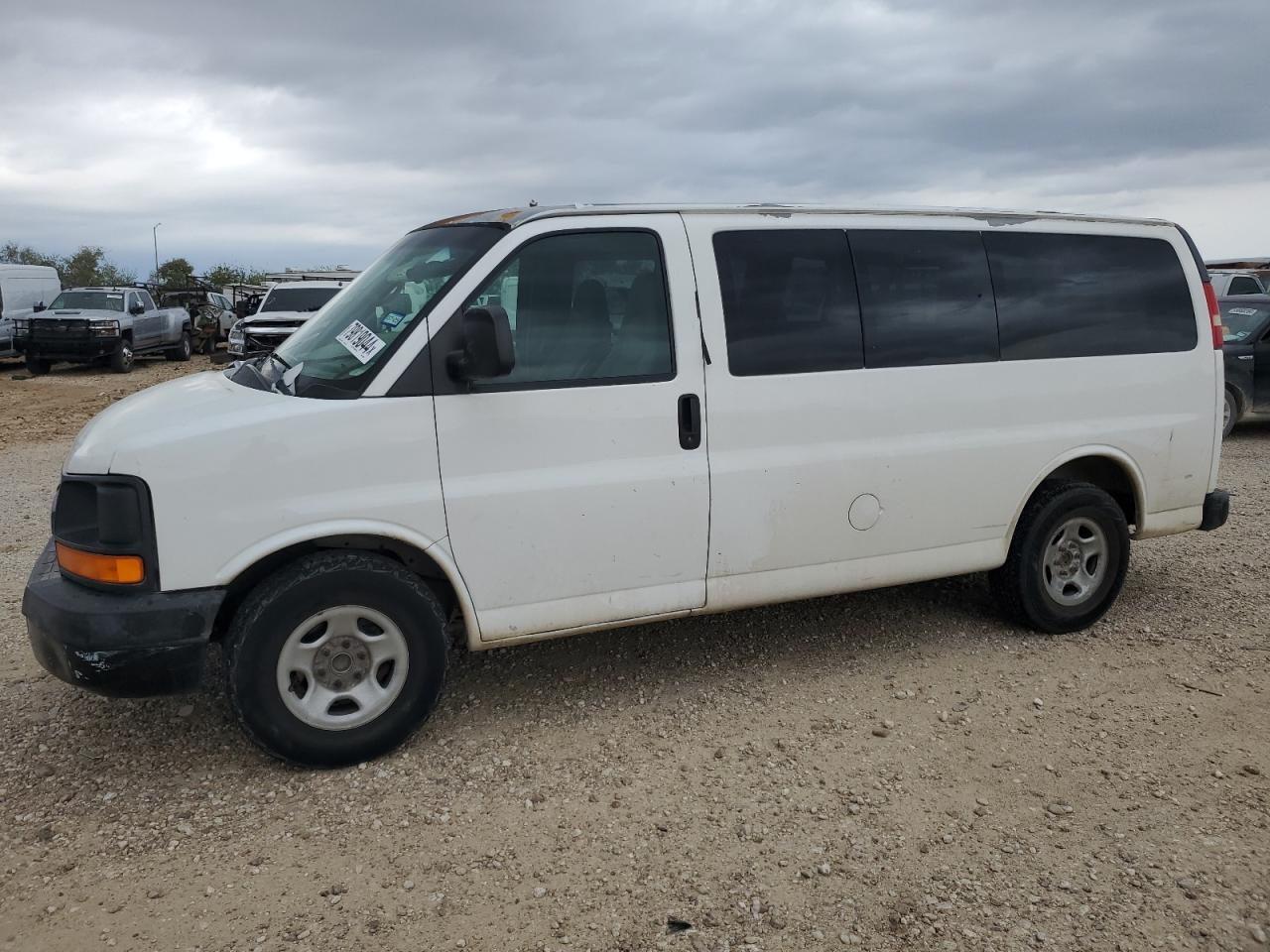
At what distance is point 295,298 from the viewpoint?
17.7 meters

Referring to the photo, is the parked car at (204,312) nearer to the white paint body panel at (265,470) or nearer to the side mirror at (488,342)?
the white paint body panel at (265,470)

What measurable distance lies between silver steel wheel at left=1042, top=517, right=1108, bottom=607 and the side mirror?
3098 millimetres

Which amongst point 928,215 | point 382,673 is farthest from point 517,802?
point 928,215

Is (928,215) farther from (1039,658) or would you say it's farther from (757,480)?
(1039,658)

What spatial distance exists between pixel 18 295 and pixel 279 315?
27.7ft

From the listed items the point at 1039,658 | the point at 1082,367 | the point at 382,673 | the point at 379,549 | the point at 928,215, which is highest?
the point at 928,215

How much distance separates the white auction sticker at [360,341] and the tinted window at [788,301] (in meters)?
1.42

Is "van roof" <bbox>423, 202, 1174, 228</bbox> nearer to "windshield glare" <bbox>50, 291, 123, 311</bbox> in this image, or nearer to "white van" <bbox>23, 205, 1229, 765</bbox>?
"white van" <bbox>23, 205, 1229, 765</bbox>

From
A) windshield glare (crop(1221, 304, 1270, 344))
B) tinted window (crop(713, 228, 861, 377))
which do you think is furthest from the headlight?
windshield glare (crop(1221, 304, 1270, 344))

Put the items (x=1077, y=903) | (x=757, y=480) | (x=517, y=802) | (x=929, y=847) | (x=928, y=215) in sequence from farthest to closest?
(x=928, y=215) < (x=757, y=480) < (x=517, y=802) < (x=929, y=847) < (x=1077, y=903)

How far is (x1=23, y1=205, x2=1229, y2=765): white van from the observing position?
12.2ft

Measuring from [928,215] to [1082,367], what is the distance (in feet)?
3.63

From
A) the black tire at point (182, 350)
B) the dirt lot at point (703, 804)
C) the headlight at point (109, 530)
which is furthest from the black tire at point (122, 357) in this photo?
the headlight at point (109, 530)

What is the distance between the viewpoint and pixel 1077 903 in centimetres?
315
